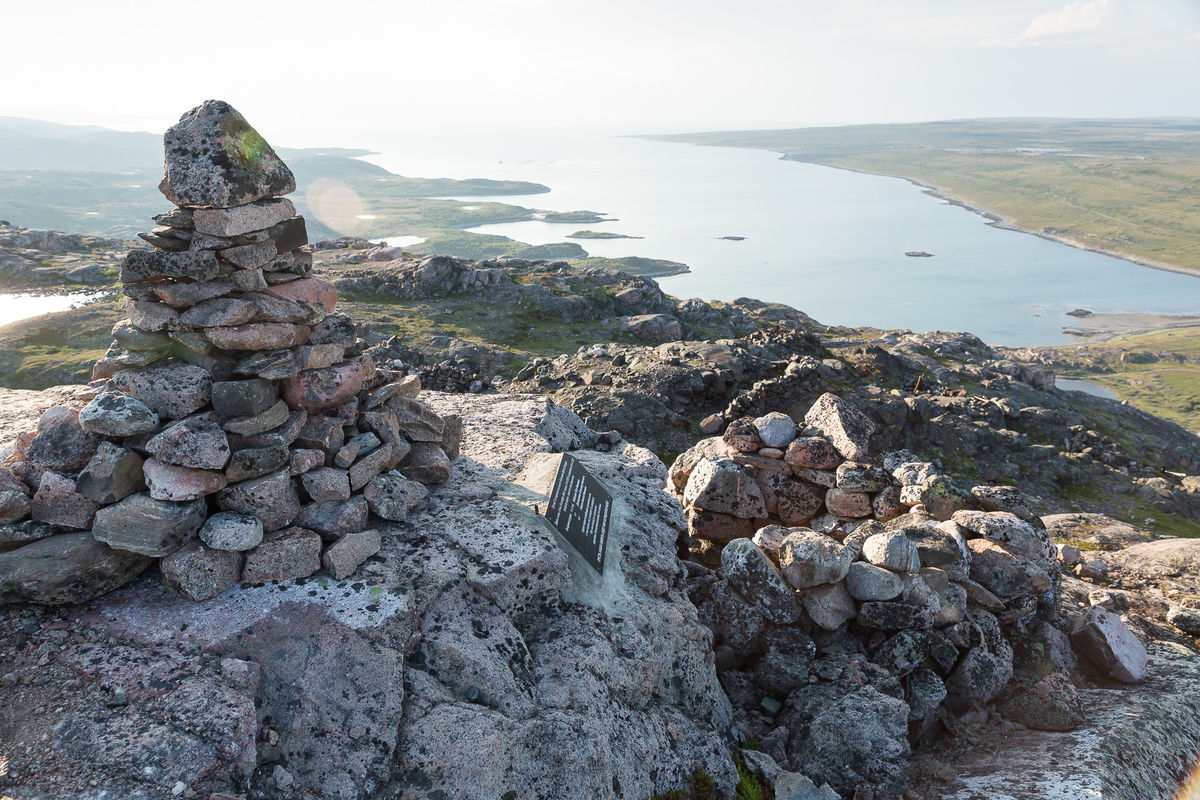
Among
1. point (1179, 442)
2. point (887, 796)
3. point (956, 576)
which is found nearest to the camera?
point (887, 796)

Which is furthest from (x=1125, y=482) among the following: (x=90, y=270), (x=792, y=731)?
(x=90, y=270)

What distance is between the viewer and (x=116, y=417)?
20.4 feet

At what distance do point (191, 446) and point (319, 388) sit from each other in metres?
1.50

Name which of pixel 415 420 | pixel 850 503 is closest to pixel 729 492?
pixel 850 503

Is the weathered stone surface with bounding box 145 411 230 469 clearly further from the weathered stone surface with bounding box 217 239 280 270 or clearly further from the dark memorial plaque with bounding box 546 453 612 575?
the dark memorial plaque with bounding box 546 453 612 575

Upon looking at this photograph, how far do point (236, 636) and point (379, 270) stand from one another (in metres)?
47.9

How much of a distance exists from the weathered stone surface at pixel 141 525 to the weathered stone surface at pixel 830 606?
774 centimetres

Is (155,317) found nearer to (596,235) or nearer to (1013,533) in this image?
(1013,533)

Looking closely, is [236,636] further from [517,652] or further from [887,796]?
[887,796]

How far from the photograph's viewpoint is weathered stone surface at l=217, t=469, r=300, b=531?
6.59 meters

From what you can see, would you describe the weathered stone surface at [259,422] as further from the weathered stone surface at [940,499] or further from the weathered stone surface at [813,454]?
the weathered stone surface at [940,499]

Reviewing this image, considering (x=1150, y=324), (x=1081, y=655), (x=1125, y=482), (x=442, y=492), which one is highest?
(x=442, y=492)

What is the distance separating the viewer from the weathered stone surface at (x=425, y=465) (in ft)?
28.5

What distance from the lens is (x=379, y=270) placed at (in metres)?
50.3
